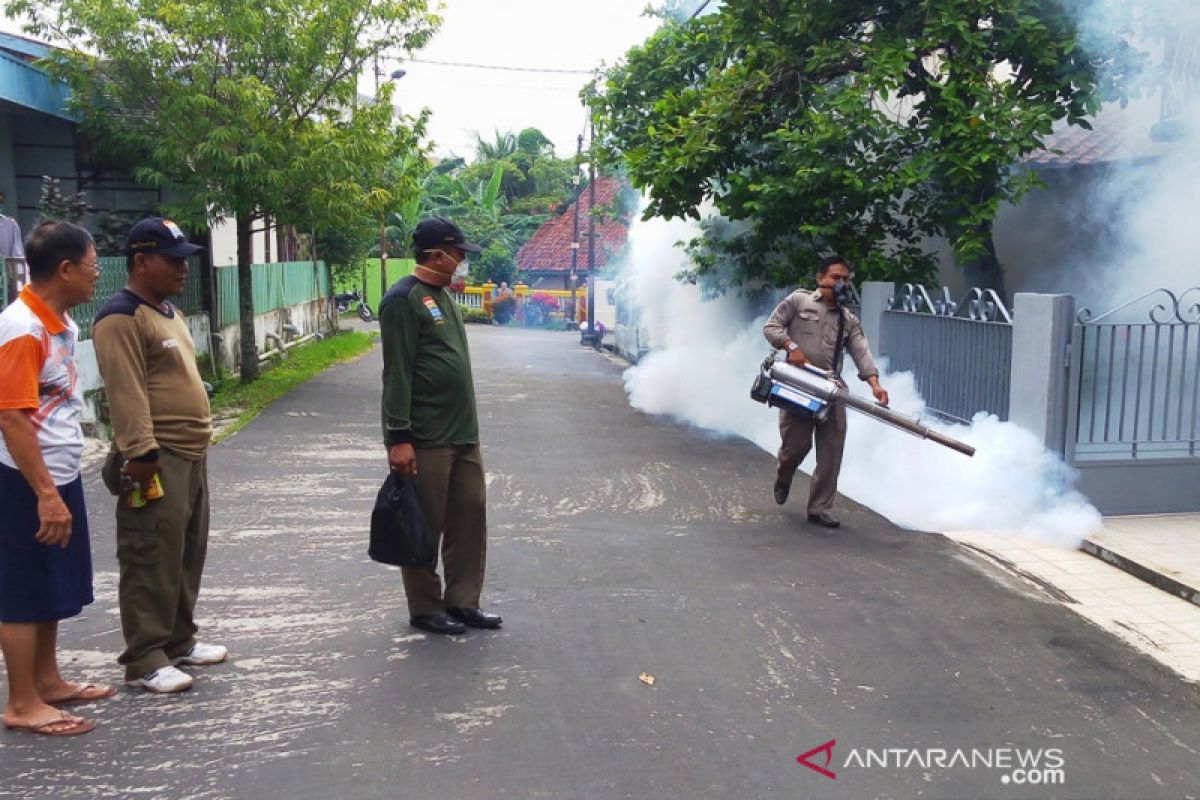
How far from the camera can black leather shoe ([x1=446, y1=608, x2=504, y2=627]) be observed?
5418 millimetres

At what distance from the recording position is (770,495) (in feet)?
29.4

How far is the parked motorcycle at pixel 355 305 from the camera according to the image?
37500mm

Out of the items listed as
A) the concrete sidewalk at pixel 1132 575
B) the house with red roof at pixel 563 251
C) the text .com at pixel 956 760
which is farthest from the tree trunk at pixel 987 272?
the house with red roof at pixel 563 251

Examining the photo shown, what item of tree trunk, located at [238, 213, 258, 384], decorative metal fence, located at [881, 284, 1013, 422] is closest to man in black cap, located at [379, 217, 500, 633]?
decorative metal fence, located at [881, 284, 1013, 422]

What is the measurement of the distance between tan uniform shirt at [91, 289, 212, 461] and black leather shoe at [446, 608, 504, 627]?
1459 mm

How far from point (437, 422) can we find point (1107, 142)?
9740mm

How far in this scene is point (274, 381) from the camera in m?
16.9

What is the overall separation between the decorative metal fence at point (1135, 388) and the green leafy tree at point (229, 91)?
10.2 meters

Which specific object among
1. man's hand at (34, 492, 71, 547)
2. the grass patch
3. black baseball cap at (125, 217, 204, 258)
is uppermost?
black baseball cap at (125, 217, 204, 258)

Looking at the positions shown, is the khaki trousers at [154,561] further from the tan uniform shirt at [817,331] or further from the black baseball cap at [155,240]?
the tan uniform shirt at [817,331]

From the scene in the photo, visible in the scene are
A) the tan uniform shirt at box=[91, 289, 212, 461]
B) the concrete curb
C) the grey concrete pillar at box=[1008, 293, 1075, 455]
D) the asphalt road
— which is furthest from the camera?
the grey concrete pillar at box=[1008, 293, 1075, 455]

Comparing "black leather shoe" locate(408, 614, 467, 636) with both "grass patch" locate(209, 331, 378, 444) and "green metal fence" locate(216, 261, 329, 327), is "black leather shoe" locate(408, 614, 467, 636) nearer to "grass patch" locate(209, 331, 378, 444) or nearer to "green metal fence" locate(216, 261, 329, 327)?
"grass patch" locate(209, 331, 378, 444)

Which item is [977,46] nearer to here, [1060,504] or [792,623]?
[1060,504]

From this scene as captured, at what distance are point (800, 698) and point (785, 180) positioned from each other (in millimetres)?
6820
